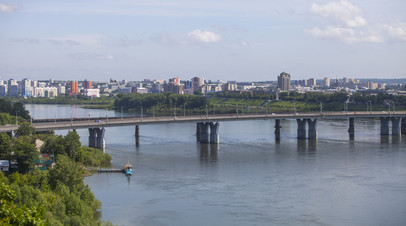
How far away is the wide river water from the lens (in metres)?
21.6

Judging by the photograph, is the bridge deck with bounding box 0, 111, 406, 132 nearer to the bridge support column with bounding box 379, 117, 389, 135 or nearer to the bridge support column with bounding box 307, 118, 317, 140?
the bridge support column with bounding box 379, 117, 389, 135

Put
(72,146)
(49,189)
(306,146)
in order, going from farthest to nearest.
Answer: (306,146), (72,146), (49,189)

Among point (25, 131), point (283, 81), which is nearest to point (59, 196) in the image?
point (25, 131)

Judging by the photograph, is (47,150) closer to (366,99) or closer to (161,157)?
(161,157)

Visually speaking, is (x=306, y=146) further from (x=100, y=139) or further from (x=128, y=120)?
(x=100, y=139)

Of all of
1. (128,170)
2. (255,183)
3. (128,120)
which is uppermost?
(128,120)

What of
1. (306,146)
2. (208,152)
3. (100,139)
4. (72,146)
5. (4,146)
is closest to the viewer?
(4,146)

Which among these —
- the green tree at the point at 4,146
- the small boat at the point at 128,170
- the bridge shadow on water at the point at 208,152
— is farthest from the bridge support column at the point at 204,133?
the green tree at the point at 4,146

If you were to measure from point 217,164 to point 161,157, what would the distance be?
13.5 feet

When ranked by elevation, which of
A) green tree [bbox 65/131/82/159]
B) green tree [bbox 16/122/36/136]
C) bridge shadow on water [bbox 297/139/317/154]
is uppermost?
green tree [bbox 16/122/36/136]

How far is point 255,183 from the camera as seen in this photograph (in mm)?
27859

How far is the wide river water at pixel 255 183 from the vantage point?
21.6 m

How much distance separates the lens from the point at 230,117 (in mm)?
50719

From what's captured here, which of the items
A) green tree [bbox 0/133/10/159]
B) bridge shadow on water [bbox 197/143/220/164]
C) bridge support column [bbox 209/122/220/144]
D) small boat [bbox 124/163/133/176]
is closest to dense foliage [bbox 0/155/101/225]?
green tree [bbox 0/133/10/159]
